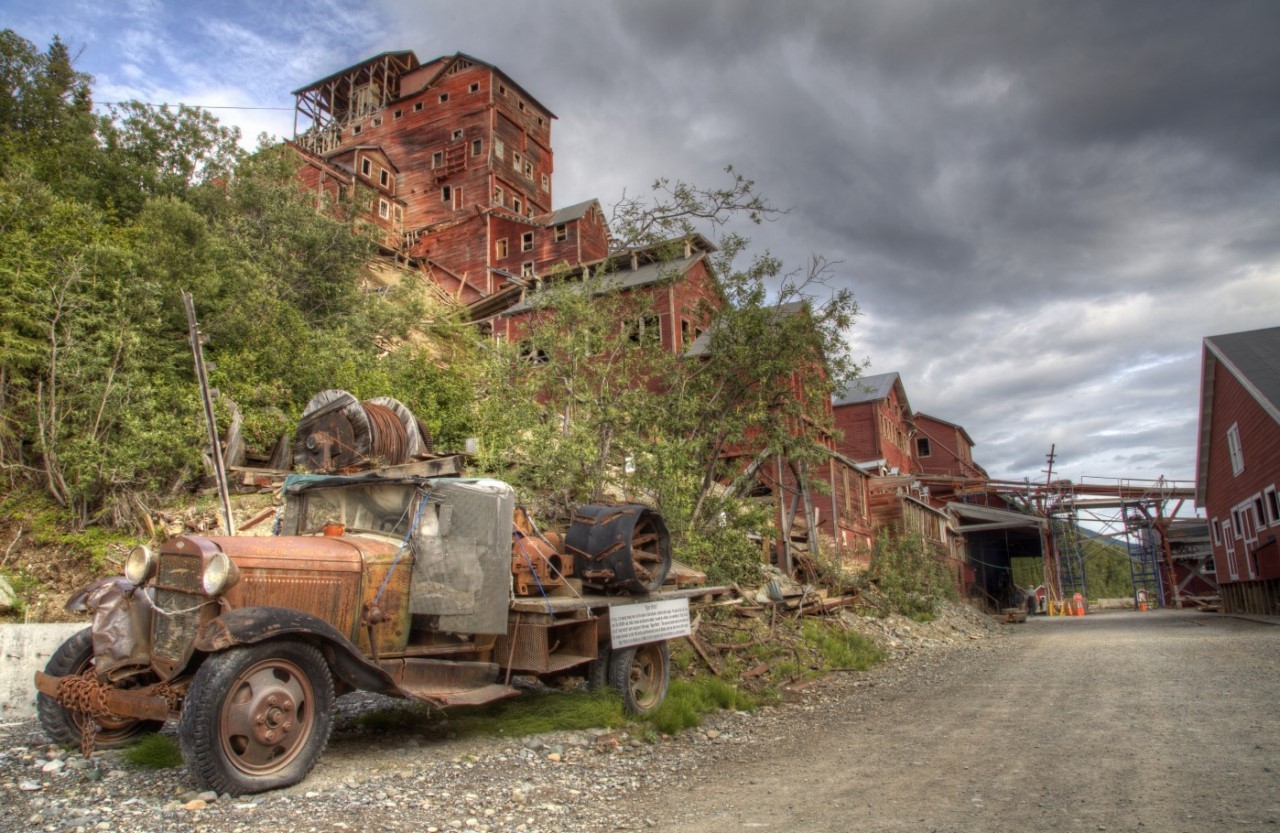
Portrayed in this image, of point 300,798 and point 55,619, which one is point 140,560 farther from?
point 55,619

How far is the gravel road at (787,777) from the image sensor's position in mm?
4582

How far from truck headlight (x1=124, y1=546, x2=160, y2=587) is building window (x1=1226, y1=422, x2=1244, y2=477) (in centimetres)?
2861

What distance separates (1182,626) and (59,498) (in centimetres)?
2635

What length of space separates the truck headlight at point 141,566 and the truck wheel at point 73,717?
2.30 ft

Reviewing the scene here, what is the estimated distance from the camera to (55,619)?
35.1 ft

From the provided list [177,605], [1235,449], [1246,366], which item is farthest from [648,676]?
[1235,449]

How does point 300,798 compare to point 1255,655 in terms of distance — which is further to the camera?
point 1255,655

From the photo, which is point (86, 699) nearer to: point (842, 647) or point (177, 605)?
point (177, 605)

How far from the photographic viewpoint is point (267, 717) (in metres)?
4.95

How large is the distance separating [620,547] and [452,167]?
4219 cm

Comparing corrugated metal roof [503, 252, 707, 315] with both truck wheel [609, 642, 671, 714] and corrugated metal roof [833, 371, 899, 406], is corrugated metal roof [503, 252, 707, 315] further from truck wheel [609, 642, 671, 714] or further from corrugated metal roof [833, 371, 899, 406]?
corrugated metal roof [833, 371, 899, 406]

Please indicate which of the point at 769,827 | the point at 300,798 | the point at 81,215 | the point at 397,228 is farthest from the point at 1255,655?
the point at 397,228

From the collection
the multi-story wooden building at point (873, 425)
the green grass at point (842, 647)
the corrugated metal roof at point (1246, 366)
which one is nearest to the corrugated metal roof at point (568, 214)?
the multi-story wooden building at point (873, 425)

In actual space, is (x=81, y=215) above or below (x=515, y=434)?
above
